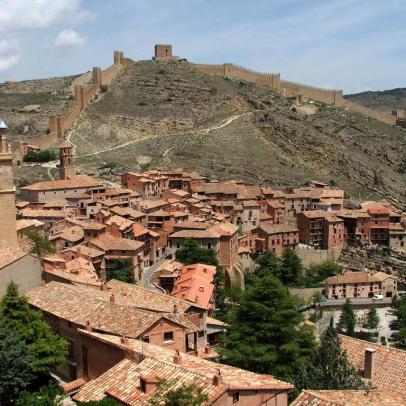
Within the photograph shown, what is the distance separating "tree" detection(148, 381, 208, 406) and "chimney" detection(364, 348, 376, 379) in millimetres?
6925

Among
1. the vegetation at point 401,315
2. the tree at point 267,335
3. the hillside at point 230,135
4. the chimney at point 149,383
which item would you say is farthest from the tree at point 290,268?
the chimney at point 149,383

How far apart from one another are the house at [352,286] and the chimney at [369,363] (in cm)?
3113

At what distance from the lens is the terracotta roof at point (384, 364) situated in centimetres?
1571

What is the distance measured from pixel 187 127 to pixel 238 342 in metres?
64.9

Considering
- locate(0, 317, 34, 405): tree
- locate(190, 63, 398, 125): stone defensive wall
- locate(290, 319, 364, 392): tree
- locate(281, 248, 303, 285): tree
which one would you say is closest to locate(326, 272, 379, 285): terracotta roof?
locate(281, 248, 303, 285): tree

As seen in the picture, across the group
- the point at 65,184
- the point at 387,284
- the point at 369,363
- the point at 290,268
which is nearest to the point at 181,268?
the point at 290,268

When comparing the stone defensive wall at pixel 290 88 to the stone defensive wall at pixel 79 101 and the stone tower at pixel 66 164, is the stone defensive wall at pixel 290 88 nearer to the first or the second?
the stone defensive wall at pixel 79 101

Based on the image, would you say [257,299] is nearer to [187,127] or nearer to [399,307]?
[399,307]

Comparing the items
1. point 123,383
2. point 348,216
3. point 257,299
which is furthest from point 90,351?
point 348,216

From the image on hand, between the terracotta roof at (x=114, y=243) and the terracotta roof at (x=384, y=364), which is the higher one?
the terracotta roof at (x=384, y=364)

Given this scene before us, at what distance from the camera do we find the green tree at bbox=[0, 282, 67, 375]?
13977mm

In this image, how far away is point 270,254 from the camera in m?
48.2

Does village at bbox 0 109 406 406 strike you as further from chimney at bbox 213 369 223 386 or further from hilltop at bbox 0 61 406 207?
hilltop at bbox 0 61 406 207


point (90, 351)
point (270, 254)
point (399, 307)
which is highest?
point (90, 351)
